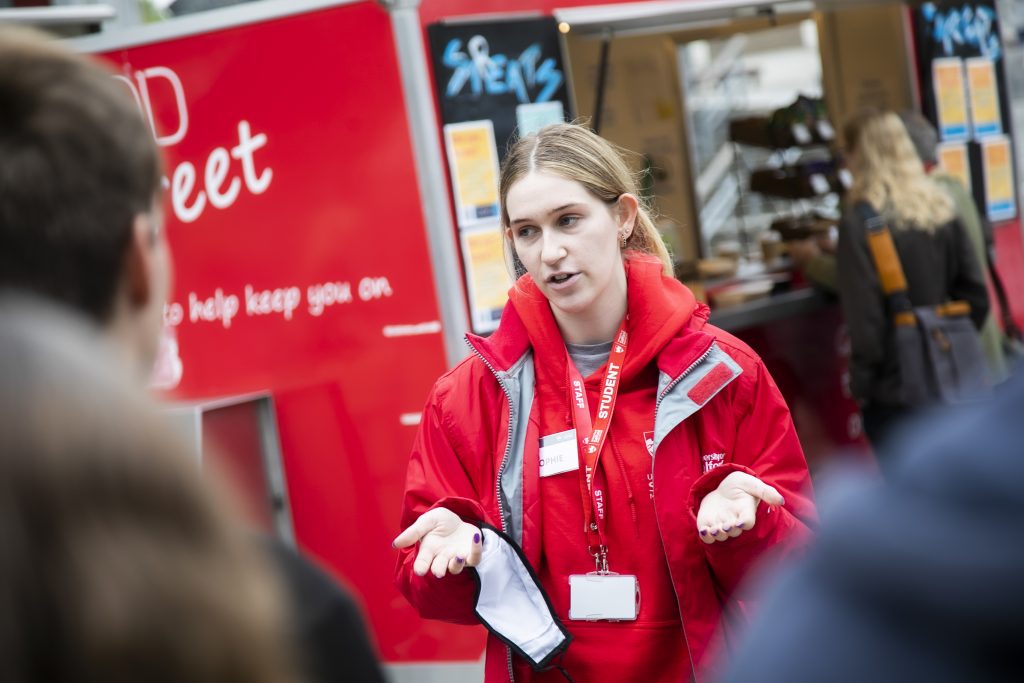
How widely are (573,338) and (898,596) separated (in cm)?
180

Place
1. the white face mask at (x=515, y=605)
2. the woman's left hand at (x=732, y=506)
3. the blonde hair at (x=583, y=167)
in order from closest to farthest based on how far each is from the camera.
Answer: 1. the woman's left hand at (x=732, y=506)
2. the white face mask at (x=515, y=605)
3. the blonde hair at (x=583, y=167)

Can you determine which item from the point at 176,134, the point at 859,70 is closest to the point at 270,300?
the point at 176,134

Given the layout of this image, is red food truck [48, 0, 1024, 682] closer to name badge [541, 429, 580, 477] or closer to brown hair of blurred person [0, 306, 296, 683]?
name badge [541, 429, 580, 477]

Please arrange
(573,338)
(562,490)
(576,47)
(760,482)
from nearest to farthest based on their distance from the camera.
A: 1. (760,482)
2. (562,490)
3. (573,338)
4. (576,47)

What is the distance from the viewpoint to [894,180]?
17.2 ft

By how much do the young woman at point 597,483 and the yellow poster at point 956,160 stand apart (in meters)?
4.57

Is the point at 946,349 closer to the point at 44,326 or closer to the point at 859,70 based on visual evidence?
the point at 859,70

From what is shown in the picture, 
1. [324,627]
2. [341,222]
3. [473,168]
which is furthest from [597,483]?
[341,222]

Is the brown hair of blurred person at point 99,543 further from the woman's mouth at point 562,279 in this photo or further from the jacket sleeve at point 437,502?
the woman's mouth at point 562,279

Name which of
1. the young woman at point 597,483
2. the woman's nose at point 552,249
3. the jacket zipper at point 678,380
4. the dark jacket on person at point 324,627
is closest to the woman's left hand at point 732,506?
the young woman at point 597,483

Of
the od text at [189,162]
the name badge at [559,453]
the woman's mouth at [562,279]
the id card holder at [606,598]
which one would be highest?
the od text at [189,162]

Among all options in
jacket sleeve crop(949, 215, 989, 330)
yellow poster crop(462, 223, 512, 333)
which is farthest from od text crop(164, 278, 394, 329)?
jacket sleeve crop(949, 215, 989, 330)

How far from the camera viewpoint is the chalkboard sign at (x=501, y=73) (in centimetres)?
426

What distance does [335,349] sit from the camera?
446 centimetres
